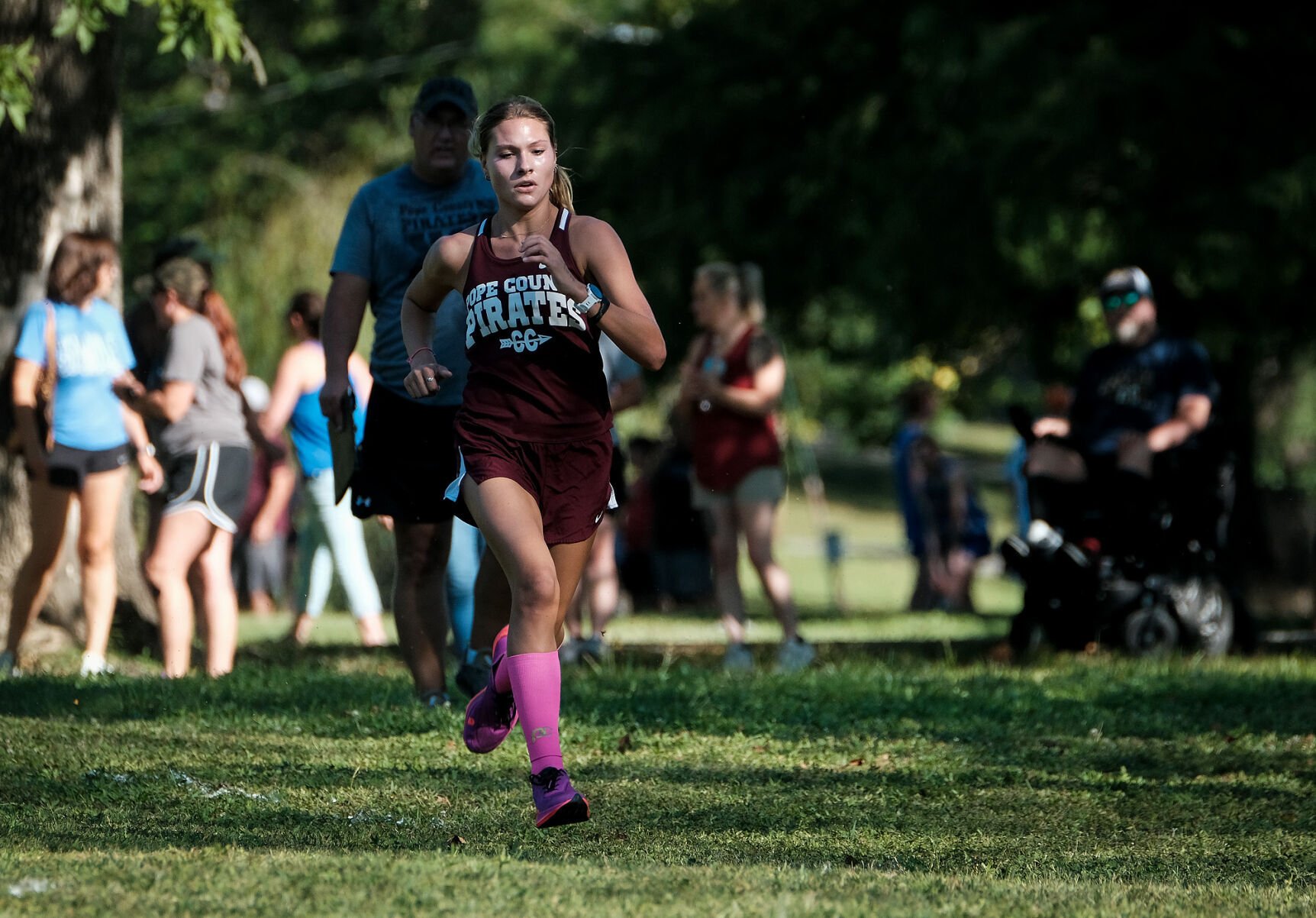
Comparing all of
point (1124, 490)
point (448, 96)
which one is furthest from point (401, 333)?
point (1124, 490)

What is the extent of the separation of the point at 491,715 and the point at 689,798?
0.72 m

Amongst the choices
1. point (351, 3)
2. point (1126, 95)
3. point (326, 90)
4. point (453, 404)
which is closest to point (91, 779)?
point (453, 404)

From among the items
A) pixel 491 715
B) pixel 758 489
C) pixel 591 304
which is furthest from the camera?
pixel 758 489

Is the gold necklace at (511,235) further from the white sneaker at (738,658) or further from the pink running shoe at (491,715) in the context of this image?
the white sneaker at (738,658)

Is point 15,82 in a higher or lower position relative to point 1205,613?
higher

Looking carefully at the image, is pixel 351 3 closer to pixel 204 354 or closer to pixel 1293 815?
pixel 204 354

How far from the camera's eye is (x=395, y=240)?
21.2 ft

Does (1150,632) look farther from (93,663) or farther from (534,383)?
(534,383)

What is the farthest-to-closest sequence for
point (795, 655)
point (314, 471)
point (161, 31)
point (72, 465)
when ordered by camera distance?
1. point (314, 471)
2. point (795, 655)
3. point (161, 31)
4. point (72, 465)

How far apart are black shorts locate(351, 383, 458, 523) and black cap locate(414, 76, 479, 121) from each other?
106cm

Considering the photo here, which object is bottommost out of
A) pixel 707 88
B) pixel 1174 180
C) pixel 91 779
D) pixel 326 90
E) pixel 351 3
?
pixel 91 779

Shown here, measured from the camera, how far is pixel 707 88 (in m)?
15.3

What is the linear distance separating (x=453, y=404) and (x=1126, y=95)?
6829mm

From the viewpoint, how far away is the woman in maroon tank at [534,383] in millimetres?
4766
